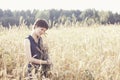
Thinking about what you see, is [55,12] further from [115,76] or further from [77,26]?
[115,76]

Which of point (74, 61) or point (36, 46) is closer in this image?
point (36, 46)

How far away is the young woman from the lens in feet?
13.7

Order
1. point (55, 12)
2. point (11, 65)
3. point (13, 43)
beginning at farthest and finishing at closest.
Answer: point (55, 12) < point (13, 43) < point (11, 65)

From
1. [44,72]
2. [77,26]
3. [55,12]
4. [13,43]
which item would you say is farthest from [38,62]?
[55,12]

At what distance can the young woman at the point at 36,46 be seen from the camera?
418 cm

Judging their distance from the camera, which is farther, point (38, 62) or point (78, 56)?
point (78, 56)

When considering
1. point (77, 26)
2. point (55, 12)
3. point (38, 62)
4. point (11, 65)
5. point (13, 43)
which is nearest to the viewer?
point (38, 62)

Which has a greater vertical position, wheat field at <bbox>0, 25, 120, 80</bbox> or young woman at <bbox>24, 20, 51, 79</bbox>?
young woman at <bbox>24, 20, 51, 79</bbox>

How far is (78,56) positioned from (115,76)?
2.94 ft

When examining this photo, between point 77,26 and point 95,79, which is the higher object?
point 77,26

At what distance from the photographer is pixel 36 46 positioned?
14.4 ft

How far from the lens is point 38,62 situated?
164 inches

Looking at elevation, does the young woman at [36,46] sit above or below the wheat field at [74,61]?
above

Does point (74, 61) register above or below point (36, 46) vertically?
below
